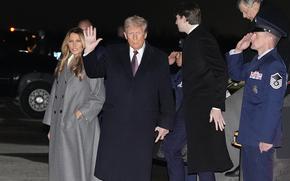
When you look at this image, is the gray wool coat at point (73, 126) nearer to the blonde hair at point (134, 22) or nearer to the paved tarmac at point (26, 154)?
the blonde hair at point (134, 22)

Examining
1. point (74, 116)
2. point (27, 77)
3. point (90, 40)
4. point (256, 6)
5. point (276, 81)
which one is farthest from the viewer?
point (27, 77)

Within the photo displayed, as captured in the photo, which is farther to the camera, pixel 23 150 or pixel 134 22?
pixel 23 150

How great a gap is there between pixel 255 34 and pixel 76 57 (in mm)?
1650

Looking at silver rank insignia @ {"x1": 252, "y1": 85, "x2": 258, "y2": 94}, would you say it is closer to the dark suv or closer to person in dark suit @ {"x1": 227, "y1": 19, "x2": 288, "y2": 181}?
person in dark suit @ {"x1": 227, "y1": 19, "x2": 288, "y2": 181}

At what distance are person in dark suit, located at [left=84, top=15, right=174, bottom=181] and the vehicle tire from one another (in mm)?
9733

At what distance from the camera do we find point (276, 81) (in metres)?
5.25

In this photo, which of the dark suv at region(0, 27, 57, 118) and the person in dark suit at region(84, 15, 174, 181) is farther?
the dark suv at region(0, 27, 57, 118)

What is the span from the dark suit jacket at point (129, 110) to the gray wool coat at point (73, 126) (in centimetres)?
33

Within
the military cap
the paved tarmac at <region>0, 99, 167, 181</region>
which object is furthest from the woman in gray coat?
the paved tarmac at <region>0, 99, 167, 181</region>

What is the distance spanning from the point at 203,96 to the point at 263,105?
3.04 ft

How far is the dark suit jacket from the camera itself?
594cm

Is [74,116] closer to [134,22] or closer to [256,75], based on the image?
[134,22]

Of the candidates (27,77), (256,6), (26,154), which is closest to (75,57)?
(256,6)

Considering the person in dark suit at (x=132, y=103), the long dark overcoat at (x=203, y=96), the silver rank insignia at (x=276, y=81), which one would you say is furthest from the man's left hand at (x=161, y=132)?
the silver rank insignia at (x=276, y=81)
